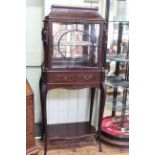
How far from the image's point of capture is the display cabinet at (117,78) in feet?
8.53

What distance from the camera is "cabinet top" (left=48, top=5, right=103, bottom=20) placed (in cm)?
218

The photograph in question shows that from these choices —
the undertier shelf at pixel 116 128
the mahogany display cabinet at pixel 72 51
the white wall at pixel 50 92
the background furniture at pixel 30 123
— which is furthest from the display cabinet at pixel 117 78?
the background furniture at pixel 30 123

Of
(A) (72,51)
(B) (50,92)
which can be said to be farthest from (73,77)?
(B) (50,92)

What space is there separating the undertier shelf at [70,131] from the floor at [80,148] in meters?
0.16

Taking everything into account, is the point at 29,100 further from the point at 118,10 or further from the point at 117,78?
the point at 118,10

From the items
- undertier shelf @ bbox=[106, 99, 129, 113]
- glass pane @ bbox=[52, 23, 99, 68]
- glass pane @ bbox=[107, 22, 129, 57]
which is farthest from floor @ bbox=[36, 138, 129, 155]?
glass pane @ bbox=[107, 22, 129, 57]

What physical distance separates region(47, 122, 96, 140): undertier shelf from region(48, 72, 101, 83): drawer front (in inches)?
24.4

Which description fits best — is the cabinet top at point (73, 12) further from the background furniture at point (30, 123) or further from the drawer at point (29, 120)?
the drawer at point (29, 120)

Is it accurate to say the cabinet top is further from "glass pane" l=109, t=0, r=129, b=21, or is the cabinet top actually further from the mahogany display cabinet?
"glass pane" l=109, t=0, r=129, b=21
